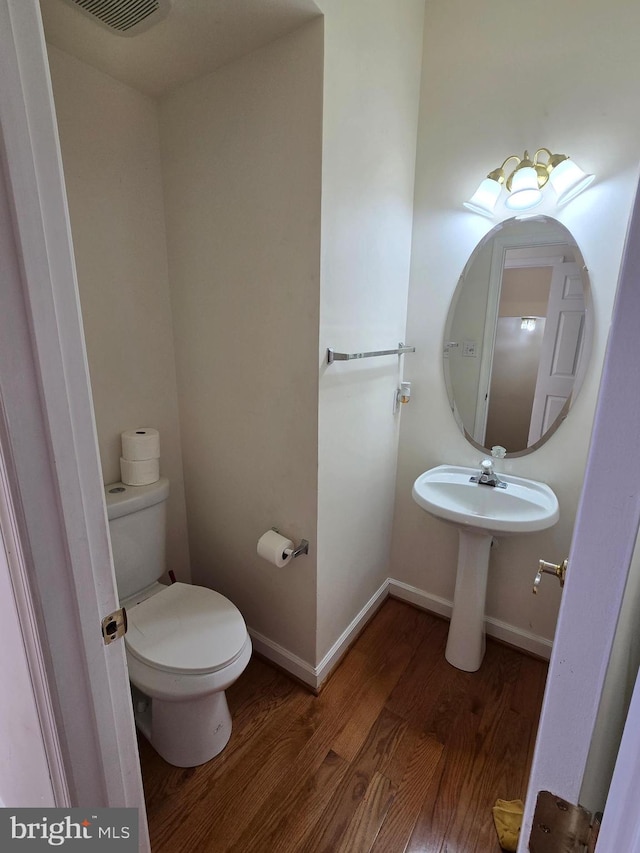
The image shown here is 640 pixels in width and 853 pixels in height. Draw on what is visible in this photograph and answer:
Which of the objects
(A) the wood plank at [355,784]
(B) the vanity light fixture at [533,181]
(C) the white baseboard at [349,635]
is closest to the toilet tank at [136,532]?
(C) the white baseboard at [349,635]

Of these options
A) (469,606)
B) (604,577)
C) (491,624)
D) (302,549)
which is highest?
(604,577)

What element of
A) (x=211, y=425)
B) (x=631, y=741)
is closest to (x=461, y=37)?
(x=211, y=425)

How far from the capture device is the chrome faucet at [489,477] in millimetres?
1716

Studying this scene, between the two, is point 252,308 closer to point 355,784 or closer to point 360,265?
point 360,265

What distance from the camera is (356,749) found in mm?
1424

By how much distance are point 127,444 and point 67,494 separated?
1.05 m

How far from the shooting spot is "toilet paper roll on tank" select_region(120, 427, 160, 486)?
1.55 metres

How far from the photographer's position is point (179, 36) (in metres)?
1.18

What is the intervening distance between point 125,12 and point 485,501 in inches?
80.1

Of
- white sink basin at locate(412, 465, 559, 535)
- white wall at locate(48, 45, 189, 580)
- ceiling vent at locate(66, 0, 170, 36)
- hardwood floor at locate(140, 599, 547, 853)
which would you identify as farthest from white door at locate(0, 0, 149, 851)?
white sink basin at locate(412, 465, 559, 535)

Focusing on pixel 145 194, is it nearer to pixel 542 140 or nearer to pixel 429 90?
pixel 429 90

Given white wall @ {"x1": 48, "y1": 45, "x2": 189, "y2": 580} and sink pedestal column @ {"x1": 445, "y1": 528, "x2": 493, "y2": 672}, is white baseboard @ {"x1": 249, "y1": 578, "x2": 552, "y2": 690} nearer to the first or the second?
sink pedestal column @ {"x1": 445, "y1": 528, "x2": 493, "y2": 672}

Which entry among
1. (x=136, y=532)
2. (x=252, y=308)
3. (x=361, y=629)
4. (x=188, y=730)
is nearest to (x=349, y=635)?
(x=361, y=629)

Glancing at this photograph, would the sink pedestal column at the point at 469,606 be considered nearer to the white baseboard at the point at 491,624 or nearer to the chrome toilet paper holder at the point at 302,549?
the white baseboard at the point at 491,624
